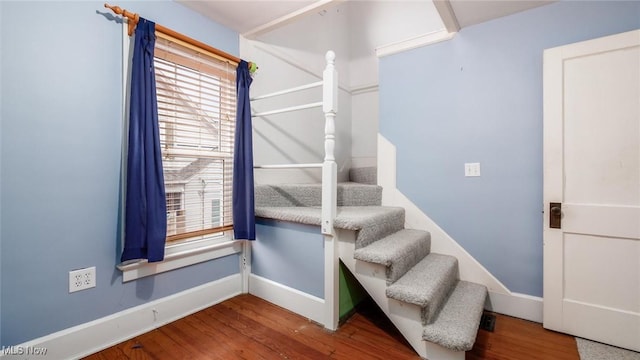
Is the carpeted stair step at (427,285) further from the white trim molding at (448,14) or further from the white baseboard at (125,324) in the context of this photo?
the white trim molding at (448,14)

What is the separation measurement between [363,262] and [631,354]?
5.22 ft

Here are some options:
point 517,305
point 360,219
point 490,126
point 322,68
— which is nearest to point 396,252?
point 360,219

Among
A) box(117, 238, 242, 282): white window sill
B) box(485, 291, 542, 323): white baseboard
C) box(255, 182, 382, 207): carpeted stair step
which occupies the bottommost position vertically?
box(485, 291, 542, 323): white baseboard

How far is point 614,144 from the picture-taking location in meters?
1.62

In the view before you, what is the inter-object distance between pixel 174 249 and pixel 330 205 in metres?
1.17

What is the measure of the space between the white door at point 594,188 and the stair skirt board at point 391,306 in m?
0.97

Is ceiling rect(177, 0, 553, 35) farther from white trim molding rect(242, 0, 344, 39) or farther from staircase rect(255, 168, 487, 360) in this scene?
staircase rect(255, 168, 487, 360)

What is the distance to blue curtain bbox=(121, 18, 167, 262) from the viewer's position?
5.17ft

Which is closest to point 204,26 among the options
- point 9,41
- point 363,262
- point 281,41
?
point 281,41

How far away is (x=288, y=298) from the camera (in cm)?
204

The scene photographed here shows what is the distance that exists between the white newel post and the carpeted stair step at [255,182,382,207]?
22.0 inches

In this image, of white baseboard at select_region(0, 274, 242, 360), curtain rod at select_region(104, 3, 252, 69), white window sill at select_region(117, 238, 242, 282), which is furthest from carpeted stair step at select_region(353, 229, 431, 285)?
curtain rod at select_region(104, 3, 252, 69)

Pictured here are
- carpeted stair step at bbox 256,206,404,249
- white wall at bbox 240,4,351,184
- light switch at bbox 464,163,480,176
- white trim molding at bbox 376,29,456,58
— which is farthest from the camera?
white wall at bbox 240,4,351,184

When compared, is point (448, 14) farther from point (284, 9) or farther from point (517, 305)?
point (517, 305)
